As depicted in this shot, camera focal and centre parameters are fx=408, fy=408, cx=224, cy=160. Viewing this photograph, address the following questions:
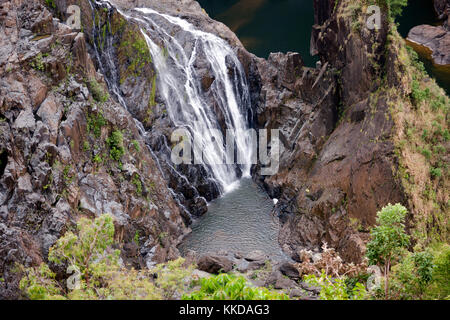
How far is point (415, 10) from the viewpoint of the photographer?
5103cm

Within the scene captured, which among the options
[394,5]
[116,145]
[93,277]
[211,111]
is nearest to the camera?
[93,277]

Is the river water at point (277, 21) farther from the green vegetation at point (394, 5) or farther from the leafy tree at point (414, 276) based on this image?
the leafy tree at point (414, 276)

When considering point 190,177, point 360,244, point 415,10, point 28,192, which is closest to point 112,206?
point 28,192

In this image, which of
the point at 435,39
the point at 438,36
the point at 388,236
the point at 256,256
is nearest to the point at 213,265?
the point at 256,256

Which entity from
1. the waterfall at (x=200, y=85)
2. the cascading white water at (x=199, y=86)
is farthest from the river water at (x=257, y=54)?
the cascading white water at (x=199, y=86)

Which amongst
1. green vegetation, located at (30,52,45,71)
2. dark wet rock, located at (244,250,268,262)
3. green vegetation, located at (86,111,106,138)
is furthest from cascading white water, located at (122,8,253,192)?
green vegetation, located at (30,52,45,71)

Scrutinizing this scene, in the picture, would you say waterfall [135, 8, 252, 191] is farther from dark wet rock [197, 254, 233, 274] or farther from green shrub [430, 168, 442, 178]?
green shrub [430, 168, 442, 178]

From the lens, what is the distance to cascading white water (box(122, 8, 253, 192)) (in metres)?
29.4

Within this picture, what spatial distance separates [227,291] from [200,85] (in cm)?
2328

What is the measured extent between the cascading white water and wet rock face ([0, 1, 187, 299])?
507cm

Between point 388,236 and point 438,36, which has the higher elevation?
point 438,36

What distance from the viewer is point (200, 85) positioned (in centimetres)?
3094

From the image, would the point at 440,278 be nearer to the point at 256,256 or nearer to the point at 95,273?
the point at 95,273
